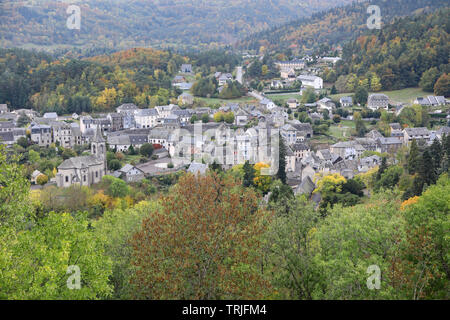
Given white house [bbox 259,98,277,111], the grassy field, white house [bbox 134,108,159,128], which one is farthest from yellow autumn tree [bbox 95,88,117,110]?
the grassy field

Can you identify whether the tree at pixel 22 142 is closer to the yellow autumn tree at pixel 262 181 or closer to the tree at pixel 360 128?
the yellow autumn tree at pixel 262 181

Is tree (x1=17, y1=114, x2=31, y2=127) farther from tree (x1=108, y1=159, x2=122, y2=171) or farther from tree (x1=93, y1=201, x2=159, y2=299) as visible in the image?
tree (x1=93, y1=201, x2=159, y2=299)

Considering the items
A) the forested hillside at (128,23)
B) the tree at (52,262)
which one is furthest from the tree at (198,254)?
the forested hillside at (128,23)

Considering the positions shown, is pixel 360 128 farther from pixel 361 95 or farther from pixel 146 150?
pixel 146 150

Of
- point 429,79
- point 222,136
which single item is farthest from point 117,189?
point 429,79

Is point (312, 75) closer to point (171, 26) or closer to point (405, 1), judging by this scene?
point (405, 1)

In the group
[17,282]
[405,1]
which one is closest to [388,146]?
[17,282]
